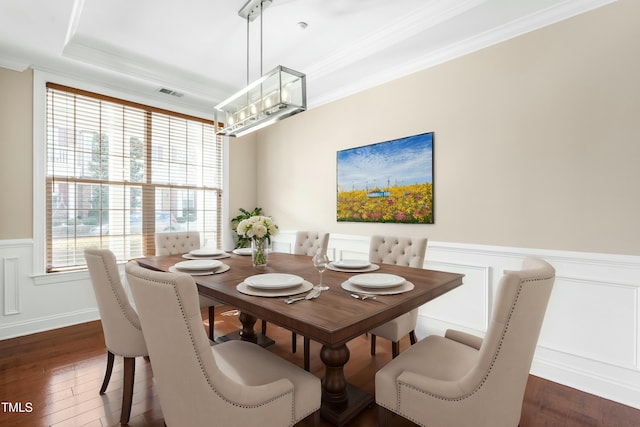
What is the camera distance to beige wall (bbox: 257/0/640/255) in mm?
2113

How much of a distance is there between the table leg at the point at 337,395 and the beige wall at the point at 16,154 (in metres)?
3.36

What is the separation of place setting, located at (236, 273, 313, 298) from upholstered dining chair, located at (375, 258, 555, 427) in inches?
22.7

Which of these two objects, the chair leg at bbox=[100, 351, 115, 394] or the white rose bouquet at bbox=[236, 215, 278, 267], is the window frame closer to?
the chair leg at bbox=[100, 351, 115, 394]

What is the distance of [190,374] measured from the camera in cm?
107

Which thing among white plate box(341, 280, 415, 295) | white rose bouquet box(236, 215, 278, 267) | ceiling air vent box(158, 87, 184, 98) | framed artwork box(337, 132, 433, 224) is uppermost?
ceiling air vent box(158, 87, 184, 98)

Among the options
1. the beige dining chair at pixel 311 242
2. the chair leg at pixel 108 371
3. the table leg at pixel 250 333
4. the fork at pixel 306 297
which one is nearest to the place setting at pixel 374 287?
the fork at pixel 306 297

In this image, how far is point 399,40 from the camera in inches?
110

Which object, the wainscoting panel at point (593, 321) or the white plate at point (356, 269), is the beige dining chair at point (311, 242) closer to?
the white plate at point (356, 269)

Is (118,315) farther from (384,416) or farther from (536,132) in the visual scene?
(536,132)

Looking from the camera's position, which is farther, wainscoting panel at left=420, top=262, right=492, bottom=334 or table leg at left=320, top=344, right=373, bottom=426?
wainscoting panel at left=420, top=262, right=492, bottom=334

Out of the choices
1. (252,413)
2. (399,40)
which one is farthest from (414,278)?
(399,40)

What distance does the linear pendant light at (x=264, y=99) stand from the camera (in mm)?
2141

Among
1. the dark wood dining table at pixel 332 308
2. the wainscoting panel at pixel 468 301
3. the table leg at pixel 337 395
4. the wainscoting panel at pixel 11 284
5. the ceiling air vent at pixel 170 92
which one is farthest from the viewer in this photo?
the ceiling air vent at pixel 170 92

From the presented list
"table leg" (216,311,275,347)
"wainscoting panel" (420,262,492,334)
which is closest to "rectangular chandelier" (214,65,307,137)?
"table leg" (216,311,275,347)
